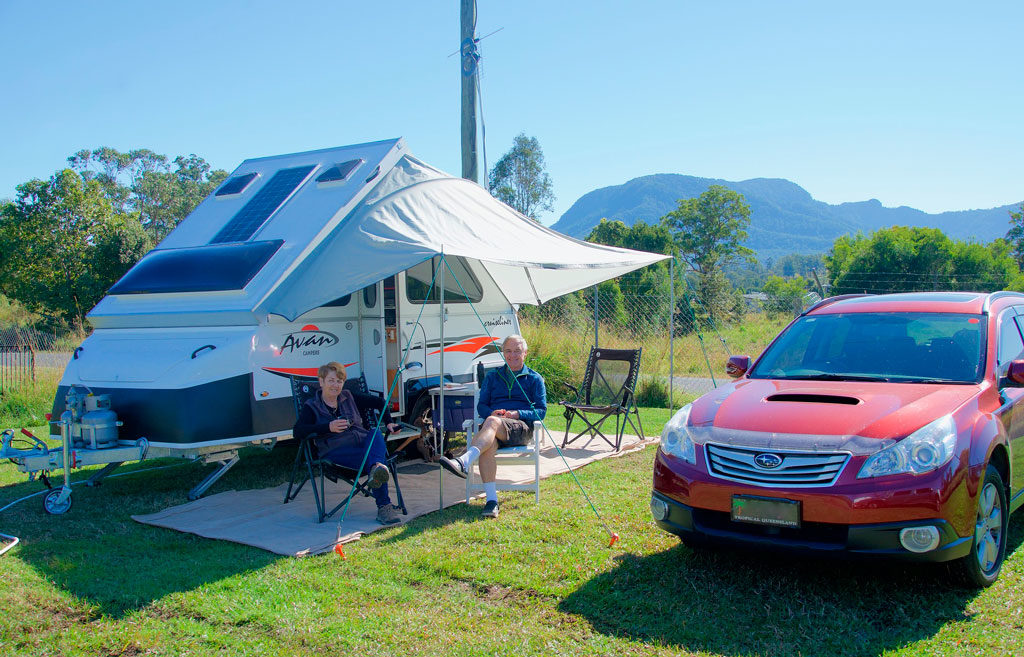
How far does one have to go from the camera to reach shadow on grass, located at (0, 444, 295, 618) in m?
4.33

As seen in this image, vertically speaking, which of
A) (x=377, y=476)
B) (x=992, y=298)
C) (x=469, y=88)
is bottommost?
(x=377, y=476)

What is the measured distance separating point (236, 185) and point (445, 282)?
7.84 feet

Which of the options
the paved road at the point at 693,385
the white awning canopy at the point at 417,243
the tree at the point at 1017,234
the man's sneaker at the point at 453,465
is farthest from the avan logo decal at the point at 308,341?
the tree at the point at 1017,234

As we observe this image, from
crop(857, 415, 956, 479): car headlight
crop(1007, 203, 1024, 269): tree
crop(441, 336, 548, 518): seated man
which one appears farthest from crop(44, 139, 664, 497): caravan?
crop(1007, 203, 1024, 269): tree

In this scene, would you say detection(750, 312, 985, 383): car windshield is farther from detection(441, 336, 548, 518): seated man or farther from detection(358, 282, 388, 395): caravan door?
detection(358, 282, 388, 395): caravan door

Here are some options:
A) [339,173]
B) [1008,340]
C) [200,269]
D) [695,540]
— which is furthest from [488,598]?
[339,173]

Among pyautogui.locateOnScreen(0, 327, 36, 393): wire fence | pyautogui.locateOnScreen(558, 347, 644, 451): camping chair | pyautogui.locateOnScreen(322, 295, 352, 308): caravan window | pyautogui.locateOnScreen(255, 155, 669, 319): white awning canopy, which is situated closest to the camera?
pyautogui.locateOnScreen(255, 155, 669, 319): white awning canopy

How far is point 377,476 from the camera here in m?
5.38

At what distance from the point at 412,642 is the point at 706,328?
13.7 metres

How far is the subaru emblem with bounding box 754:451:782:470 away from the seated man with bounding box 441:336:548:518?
2.38m

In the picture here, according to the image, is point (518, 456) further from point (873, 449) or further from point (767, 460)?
point (873, 449)

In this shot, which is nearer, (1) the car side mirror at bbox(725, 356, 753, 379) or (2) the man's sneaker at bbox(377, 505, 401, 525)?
(1) the car side mirror at bbox(725, 356, 753, 379)

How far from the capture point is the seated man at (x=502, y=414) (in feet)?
18.8

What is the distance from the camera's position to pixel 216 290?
20.6 feet
